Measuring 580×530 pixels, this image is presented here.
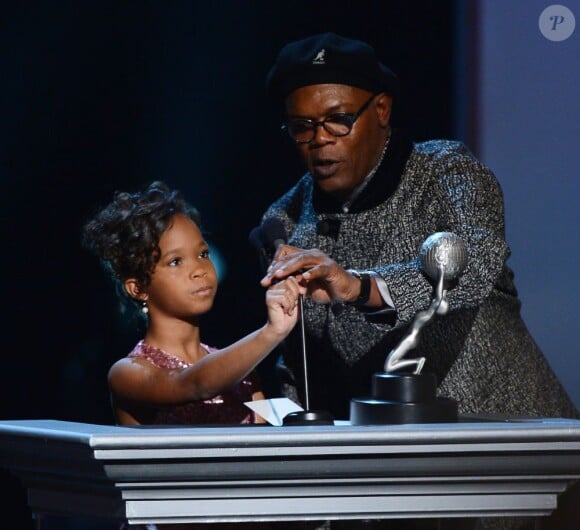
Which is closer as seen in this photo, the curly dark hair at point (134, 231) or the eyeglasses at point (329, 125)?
the eyeglasses at point (329, 125)

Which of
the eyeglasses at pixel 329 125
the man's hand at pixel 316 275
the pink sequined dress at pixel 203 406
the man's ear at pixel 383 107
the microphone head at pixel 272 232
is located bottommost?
the pink sequined dress at pixel 203 406

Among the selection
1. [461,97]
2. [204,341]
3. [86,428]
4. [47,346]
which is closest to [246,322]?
[204,341]

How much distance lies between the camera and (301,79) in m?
2.03

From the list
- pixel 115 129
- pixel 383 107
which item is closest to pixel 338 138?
pixel 383 107

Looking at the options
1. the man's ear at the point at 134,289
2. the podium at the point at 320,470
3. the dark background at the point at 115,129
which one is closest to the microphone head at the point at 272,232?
the man's ear at the point at 134,289

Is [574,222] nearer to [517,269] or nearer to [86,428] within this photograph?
[517,269]

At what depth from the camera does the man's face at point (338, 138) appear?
2.01m

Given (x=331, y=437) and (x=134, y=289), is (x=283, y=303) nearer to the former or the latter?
(x=331, y=437)

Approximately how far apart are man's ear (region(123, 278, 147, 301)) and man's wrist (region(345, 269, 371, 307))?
1.88ft

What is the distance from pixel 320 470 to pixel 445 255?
41 cm

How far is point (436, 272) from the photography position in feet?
5.32

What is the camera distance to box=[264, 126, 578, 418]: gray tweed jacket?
6.62 ft

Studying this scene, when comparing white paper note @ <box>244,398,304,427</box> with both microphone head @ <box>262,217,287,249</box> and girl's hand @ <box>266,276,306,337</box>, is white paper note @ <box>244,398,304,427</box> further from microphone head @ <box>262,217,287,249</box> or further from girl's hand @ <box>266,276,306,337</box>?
microphone head @ <box>262,217,287,249</box>

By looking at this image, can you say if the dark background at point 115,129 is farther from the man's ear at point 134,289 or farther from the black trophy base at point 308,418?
the black trophy base at point 308,418
